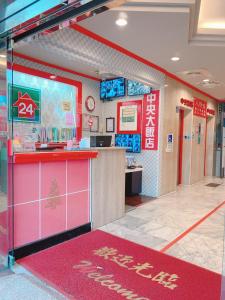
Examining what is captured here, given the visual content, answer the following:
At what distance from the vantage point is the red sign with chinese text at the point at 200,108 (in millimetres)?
7290

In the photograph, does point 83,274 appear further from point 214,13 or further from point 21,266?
point 214,13

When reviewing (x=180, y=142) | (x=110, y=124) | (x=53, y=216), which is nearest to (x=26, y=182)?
(x=53, y=216)

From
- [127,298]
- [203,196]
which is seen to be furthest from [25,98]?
[203,196]

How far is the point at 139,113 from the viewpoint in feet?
18.9

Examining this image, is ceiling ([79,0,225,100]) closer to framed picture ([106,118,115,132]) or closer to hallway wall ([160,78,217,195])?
hallway wall ([160,78,217,195])

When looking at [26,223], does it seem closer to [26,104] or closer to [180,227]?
[180,227]

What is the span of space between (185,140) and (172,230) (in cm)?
401

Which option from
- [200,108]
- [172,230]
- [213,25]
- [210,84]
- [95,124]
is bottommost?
[172,230]

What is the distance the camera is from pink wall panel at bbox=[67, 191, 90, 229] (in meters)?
3.23

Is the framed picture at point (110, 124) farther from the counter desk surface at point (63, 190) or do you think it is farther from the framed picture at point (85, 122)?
the counter desk surface at point (63, 190)

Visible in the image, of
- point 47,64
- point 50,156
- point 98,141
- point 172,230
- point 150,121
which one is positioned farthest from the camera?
point 150,121

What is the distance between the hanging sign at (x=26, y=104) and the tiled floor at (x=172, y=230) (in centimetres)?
266

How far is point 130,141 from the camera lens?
5.94m

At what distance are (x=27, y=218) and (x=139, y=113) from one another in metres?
3.79
